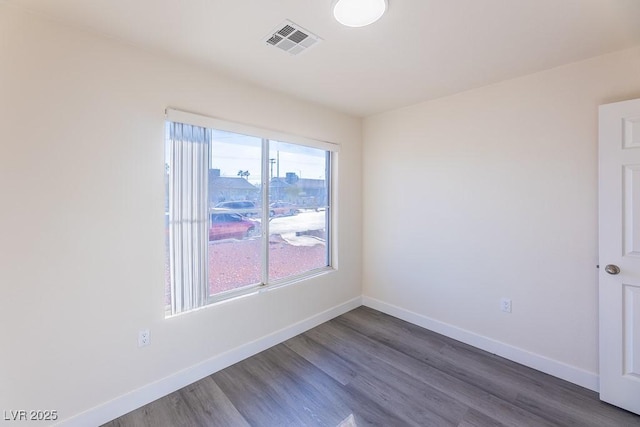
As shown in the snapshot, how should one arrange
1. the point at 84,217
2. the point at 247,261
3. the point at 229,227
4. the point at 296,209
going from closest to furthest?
1. the point at 84,217
2. the point at 229,227
3. the point at 247,261
4. the point at 296,209

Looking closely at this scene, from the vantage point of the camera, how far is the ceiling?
1499mm

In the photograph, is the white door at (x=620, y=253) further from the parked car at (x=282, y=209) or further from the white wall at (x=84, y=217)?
the white wall at (x=84, y=217)

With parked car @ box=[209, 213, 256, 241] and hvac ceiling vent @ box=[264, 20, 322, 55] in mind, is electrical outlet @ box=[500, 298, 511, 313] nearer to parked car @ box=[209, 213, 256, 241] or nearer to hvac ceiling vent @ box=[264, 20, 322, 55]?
parked car @ box=[209, 213, 256, 241]

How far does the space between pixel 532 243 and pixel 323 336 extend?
2193 millimetres

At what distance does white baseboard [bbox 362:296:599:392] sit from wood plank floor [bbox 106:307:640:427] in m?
0.07

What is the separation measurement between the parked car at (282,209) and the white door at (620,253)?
2.60m

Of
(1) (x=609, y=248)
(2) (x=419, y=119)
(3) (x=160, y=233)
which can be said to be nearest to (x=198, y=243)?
(3) (x=160, y=233)

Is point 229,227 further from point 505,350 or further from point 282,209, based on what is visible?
point 505,350

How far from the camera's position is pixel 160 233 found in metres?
1.98

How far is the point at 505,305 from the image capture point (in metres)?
2.47

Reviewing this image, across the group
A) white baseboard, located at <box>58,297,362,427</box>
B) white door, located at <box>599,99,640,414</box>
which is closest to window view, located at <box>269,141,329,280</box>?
white baseboard, located at <box>58,297,362,427</box>

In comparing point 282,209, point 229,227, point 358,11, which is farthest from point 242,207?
point 358,11

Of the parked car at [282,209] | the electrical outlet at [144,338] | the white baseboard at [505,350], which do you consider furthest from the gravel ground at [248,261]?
the white baseboard at [505,350]

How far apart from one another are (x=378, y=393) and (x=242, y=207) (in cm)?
194
